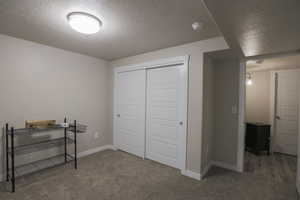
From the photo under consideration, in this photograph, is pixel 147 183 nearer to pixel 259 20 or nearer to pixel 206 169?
pixel 206 169

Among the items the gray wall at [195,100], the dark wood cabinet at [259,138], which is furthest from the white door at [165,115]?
the dark wood cabinet at [259,138]

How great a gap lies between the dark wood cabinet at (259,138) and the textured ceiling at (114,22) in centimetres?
264

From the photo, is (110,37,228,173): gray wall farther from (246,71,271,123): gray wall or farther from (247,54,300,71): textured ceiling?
(246,71,271,123): gray wall

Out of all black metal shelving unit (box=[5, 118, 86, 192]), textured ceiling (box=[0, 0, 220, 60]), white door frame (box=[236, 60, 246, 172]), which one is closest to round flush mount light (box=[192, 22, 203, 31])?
textured ceiling (box=[0, 0, 220, 60])

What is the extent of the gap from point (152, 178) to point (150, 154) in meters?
0.67

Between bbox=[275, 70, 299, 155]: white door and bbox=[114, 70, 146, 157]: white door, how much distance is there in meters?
3.34

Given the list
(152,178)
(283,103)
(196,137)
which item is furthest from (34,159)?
(283,103)

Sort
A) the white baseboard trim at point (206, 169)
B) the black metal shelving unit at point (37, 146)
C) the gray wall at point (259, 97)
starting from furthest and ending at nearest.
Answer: the gray wall at point (259, 97) → the white baseboard trim at point (206, 169) → the black metal shelving unit at point (37, 146)

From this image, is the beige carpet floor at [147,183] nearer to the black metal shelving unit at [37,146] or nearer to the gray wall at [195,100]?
the black metal shelving unit at [37,146]

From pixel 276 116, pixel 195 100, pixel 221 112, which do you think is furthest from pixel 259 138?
pixel 195 100

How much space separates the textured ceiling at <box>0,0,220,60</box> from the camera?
1.42 metres

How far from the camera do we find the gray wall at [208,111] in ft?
7.63

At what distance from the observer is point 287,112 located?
3.43 meters

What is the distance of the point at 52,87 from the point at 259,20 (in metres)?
3.11
